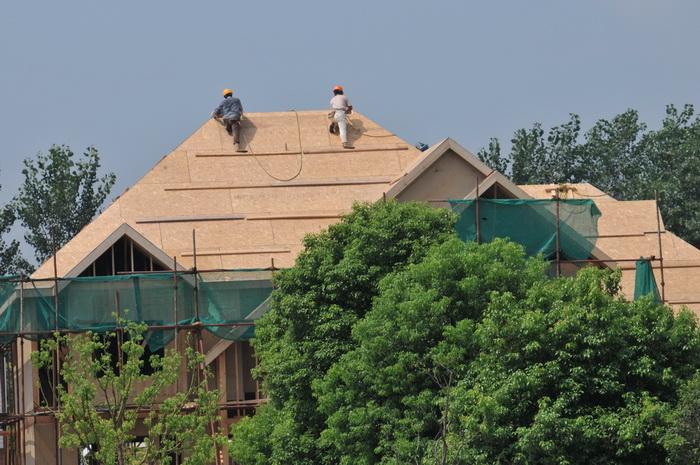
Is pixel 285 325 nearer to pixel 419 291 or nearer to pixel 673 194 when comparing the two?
pixel 419 291

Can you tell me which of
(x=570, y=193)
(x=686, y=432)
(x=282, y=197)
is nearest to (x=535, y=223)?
(x=282, y=197)

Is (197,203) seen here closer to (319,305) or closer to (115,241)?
(115,241)

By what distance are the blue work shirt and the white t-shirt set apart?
2496 mm

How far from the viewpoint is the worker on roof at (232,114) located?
37000mm

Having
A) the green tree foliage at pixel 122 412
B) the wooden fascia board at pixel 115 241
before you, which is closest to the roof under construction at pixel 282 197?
the wooden fascia board at pixel 115 241

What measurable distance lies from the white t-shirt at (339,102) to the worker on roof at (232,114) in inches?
98.2

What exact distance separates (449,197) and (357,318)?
8.63m

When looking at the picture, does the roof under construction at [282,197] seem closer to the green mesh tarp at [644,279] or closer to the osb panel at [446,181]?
the osb panel at [446,181]

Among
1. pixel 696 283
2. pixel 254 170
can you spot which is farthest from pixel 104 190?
pixel 696 283

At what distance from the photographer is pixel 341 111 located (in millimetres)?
37438

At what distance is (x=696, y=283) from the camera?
1385 inches

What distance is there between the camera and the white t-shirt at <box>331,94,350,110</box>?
37.5m

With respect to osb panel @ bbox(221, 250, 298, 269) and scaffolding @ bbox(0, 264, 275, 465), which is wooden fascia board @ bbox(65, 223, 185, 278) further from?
osb panel @ bbox(221, 250, 298, 269)

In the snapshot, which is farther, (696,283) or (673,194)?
(673,194)
